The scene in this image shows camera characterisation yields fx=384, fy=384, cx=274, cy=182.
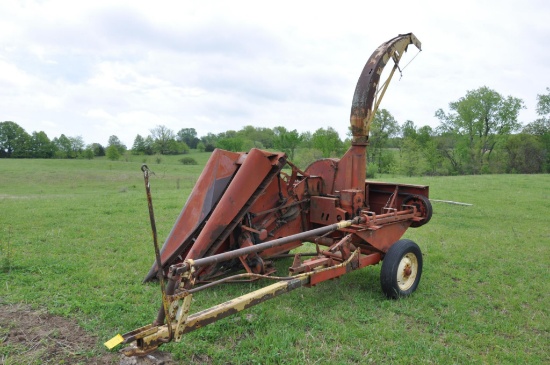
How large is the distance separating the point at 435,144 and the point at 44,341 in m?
57.2

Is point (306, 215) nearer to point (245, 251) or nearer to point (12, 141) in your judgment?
point (245, 251)

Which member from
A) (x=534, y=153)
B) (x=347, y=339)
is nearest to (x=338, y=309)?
(x=347, y=339)

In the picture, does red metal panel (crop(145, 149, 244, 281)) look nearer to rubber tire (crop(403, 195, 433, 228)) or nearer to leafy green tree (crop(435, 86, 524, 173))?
rubber tire (crop(403, 195, 433, 228))

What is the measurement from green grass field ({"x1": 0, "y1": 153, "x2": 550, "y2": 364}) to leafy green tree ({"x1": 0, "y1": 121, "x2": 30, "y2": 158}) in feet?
194

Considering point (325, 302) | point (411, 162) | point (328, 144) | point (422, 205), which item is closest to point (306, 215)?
point (325, 302)

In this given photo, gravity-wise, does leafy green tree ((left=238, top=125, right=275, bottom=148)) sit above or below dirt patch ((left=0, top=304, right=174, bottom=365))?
above

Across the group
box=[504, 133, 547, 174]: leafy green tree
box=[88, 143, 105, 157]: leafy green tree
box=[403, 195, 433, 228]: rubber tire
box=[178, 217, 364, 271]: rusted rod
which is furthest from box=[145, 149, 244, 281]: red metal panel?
box=[88, 143, 105, 157]: leafy green tree

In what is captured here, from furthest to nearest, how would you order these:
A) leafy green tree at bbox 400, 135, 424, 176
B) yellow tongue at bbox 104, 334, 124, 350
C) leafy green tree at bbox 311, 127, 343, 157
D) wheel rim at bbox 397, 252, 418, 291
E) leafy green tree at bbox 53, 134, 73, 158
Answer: leafy green tree at bbox 53, 134, 73, 158 < leafy green tree at bbox 311, 127, 343, 157 < leafy green tree at bbox 400, 135, 424, 176 < wheel rim at bbox 397, 252, 418, 291 < yellow tongue at bbox 104, 334, 124, 350

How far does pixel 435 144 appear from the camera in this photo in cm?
5469

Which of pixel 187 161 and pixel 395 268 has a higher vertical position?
pixel 187 161

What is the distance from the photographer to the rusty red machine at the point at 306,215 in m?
4.75

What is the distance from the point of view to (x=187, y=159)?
52594 millimetres

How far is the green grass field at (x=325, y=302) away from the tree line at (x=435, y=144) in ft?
110

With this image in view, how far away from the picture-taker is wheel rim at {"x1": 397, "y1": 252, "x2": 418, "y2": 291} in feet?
17.2
